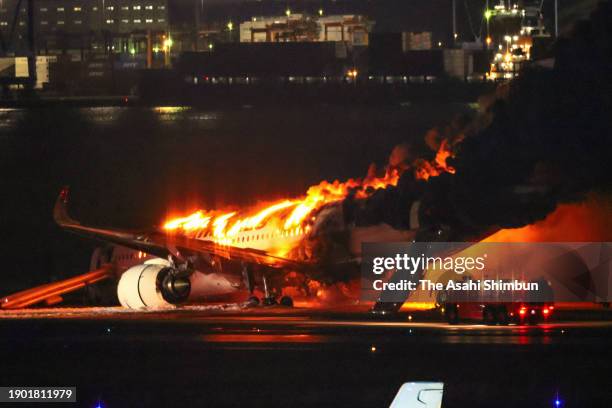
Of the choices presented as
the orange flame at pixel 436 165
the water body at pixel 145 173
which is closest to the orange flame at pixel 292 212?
the orange flame at pixel 436 165

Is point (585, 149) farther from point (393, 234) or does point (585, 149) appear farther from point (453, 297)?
point (393, 234)

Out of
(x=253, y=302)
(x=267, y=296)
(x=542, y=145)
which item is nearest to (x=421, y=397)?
(x=542, y=145)

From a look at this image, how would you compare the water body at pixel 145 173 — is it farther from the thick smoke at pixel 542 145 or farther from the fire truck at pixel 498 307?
the fire truck at pixel 498 307

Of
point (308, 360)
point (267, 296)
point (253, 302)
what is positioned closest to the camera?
point (308, 360)

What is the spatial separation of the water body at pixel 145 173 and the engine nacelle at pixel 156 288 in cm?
1211

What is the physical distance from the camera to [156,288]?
52344mm

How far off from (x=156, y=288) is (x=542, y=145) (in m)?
18.6

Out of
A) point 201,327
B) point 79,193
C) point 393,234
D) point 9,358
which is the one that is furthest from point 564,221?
point 79,193

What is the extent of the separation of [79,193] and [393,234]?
84942 mm

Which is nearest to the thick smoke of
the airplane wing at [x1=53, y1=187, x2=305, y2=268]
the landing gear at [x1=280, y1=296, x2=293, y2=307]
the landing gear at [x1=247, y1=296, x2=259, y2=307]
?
the landing gear at [x1=280, y1=296, x2=293, y2=307]

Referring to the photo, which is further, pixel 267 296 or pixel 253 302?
pixel 267 296

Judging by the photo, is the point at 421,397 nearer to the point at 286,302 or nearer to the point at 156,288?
the point at 286,302

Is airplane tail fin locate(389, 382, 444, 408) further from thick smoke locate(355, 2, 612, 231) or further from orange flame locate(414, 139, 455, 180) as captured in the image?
orange flame locate(414, 139, 455, 180)

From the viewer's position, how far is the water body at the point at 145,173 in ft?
319
